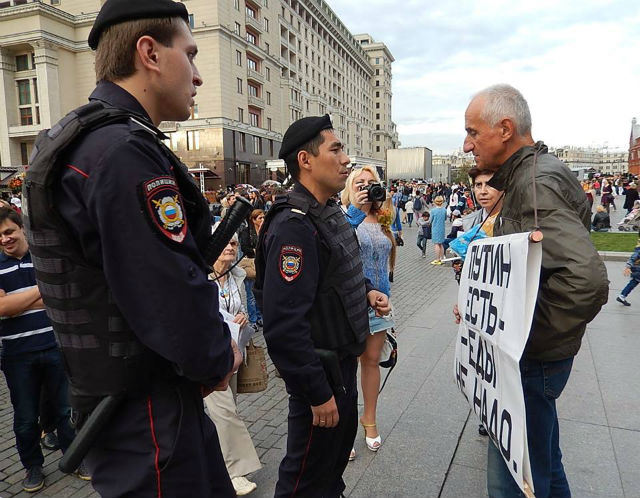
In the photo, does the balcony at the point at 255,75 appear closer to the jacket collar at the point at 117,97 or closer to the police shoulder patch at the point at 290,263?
the police shoulder patch at the point at 290,263

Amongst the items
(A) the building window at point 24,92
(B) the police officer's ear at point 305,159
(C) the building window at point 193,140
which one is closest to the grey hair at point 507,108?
(B) the police officer's ear at point 305,159

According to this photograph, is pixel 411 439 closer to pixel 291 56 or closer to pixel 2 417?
pixel 2 417

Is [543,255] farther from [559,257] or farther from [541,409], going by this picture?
[541,409]

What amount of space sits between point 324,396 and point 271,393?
2808 millimetres

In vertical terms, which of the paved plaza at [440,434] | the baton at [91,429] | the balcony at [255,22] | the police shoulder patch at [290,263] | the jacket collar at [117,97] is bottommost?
the paved plaza at [440,434]

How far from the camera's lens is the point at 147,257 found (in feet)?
3.92

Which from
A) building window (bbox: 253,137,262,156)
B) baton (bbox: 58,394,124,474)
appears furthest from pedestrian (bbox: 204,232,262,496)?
building window (bbox: 253,137,262,156)

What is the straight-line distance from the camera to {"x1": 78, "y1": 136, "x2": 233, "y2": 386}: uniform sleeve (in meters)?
1.18

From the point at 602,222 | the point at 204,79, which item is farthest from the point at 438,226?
the point at 204,79

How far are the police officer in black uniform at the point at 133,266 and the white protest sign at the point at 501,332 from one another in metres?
1.09

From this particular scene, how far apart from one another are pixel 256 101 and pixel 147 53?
4891cm

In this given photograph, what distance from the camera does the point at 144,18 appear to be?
136cm

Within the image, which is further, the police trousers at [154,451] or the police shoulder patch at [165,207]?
the police trousers at [154,451]

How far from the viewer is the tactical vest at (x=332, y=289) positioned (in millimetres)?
2281
